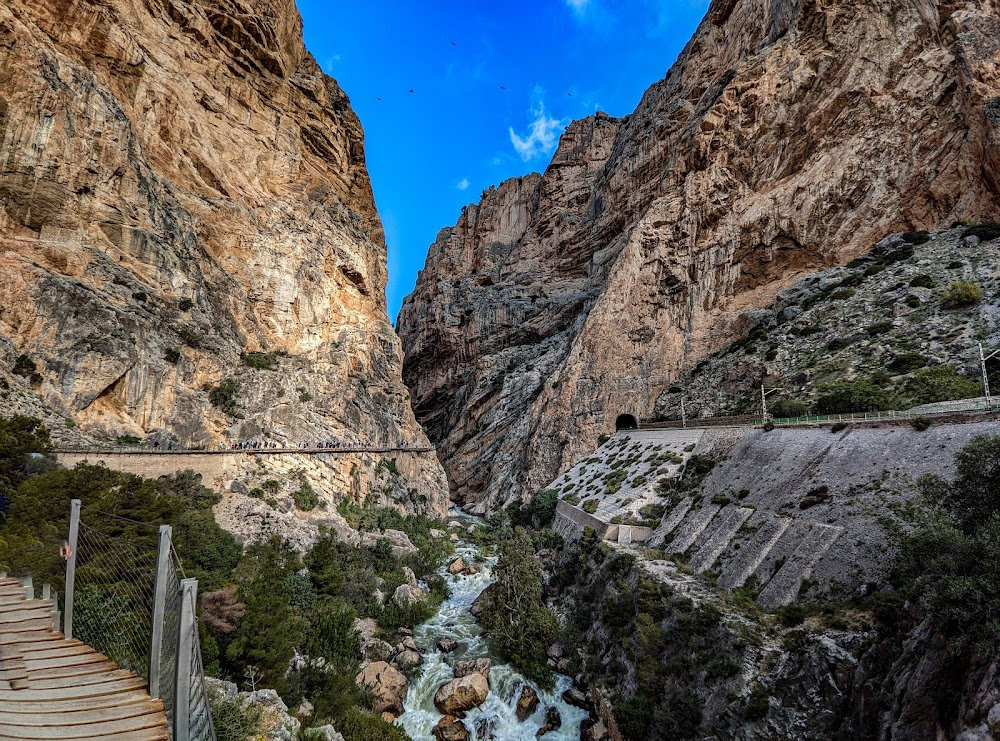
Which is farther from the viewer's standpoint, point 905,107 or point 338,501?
point 905,107

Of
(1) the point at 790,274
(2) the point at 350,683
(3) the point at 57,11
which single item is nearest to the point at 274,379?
(2) the point at 350,683

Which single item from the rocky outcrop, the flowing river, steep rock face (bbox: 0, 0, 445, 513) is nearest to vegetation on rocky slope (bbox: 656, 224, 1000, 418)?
the flowing river

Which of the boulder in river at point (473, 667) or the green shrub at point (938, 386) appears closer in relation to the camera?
the boulder in river at point (473, 667)

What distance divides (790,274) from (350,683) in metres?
44.3

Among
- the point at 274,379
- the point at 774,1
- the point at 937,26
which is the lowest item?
the point at 274,379

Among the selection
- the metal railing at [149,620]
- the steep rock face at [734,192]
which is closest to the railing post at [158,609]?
the metal railing at [149,620]

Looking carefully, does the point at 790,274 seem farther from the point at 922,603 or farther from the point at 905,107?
the point at 922,603

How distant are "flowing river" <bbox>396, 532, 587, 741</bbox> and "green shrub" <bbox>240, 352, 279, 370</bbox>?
19420mm

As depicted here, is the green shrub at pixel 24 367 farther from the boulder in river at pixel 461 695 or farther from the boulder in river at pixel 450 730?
the boulder in river at pixel 450 730

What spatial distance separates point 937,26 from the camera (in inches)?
1457

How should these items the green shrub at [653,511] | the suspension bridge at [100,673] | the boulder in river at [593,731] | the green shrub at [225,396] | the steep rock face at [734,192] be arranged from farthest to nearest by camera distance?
the steep rock face at [734,192] → the green shrub at [225,396] → the green shrub at [653,511] → the boulder in river at [593,731] → the suspension bridge at [100,673]

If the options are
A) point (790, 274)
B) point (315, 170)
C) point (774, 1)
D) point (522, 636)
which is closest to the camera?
point (522, 636)

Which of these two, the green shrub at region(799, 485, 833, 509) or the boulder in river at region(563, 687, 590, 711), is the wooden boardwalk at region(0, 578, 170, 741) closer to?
the boulder in river at region(563, 687, 590, 711)

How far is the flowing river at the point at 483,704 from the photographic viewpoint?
584 inches
